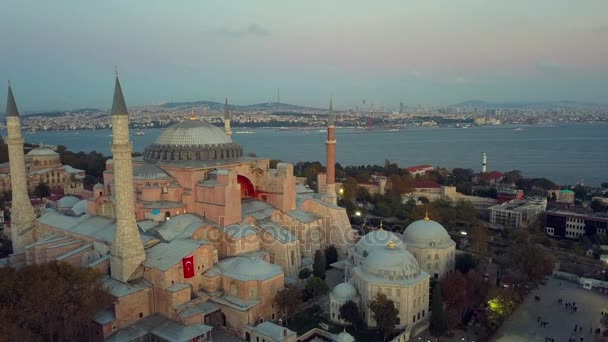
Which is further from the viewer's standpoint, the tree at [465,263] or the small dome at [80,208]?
the small dome at [80,208]

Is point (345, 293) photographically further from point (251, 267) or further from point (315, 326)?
point (251, 267)

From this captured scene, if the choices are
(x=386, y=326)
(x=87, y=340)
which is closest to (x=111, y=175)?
(x=87, y=340)

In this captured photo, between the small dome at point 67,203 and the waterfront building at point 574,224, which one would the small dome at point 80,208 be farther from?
the waterfront building at point 574,224

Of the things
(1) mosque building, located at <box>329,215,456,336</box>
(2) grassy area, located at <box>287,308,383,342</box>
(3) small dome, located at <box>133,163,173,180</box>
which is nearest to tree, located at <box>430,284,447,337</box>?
(1) mosque building, located at <box>329,215,456,336</box>

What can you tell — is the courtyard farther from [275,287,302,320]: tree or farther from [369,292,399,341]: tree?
[275,287,302,320]: tree

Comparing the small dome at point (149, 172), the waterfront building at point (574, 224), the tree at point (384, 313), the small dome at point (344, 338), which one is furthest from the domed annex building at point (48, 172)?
the waterfront building at point (574, 224)

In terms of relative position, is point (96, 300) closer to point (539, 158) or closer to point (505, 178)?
point (505, 178)

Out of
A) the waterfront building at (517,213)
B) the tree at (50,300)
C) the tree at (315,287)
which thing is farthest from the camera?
the waterfront building at (517,213)
